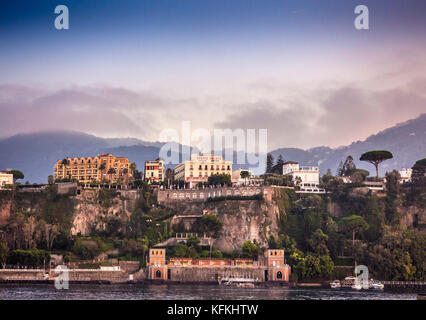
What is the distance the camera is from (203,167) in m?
96.7

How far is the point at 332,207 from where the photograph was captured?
84.2 metres

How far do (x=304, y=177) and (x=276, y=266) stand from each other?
1007 inches

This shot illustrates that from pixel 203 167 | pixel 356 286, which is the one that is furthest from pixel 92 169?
pixel 356 286

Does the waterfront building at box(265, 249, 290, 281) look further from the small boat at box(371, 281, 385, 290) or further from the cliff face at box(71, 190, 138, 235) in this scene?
the cliff face at box(71, 190, 138, 235)

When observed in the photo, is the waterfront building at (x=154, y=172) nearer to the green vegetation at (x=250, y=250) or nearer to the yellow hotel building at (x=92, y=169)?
the yellow hotel building at (x=92, y=169)

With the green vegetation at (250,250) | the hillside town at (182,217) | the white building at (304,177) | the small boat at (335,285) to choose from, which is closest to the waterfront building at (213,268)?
the hillside town at (182,217)

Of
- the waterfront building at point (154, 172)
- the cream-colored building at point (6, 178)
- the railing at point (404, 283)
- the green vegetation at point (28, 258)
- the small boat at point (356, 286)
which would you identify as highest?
the waterfront building at point (154, 172)

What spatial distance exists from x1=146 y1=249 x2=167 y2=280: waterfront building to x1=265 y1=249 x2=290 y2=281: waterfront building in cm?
1107

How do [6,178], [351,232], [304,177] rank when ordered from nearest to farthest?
[351,232] → [304,177] → [6,178]

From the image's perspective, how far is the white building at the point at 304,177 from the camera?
89194mm

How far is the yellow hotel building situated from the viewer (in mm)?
99125

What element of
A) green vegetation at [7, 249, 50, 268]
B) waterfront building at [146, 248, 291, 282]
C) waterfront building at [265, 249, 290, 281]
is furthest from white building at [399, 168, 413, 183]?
green vegetation at [7, 249, 50, 268]

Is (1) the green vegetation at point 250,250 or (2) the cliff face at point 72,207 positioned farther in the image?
(2) the cliff face at point 72,207

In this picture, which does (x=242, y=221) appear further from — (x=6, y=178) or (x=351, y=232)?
(x=6, y=178)
